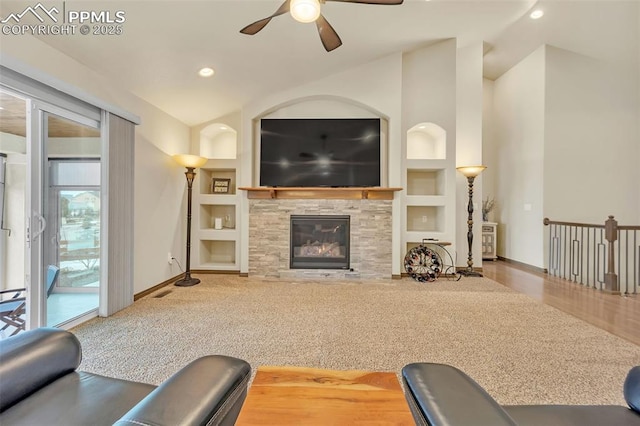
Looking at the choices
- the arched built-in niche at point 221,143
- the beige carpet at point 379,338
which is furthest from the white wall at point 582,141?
the arched built-in niche at point 221,143

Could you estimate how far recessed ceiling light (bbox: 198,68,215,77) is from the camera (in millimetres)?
3556

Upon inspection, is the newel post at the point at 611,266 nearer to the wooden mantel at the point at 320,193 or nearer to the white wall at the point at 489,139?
the white wall at the point at 489,139

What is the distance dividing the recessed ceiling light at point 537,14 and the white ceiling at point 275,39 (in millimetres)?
75

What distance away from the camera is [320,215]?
4.78m

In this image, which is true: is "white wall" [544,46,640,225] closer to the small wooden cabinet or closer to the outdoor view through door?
the small wooden cabinet

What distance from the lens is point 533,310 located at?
10.6ft

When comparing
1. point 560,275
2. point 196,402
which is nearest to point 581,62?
point 560,275

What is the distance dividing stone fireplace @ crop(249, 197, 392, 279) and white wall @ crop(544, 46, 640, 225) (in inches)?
131

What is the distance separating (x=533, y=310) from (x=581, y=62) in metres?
5.07

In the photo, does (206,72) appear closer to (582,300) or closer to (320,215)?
(320,215)

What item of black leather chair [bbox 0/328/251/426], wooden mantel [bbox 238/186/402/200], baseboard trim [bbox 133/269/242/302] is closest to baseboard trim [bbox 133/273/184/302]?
baseboard trim [bbox 133/269/242/302]

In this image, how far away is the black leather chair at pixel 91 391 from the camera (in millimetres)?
818

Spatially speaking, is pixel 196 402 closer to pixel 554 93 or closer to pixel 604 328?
pixel 604 328

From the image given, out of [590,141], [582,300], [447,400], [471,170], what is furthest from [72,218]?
[590,141]
